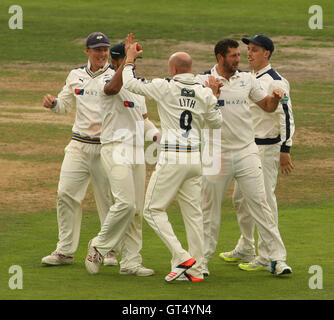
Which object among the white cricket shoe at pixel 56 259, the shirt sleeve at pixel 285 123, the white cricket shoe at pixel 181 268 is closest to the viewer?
the white cricket shoe at pixel 181 268

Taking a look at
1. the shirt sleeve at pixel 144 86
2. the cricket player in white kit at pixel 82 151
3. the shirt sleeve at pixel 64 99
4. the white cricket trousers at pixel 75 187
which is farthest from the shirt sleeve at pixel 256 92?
the shirt sleeve at pixel 64 99

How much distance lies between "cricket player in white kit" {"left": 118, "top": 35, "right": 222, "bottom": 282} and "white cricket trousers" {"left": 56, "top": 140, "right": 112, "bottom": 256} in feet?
3.71

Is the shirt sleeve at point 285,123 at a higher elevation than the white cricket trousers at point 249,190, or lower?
higher

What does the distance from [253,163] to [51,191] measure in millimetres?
6457

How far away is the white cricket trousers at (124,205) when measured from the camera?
972cm

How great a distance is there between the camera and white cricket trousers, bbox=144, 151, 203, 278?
370 inches

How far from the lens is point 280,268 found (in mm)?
9812

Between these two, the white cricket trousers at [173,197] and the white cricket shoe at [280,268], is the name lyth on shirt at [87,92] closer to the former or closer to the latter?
the white cricket trousers at [173,197]

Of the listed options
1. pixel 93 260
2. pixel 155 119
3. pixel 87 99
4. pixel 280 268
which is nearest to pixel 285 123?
pixel 280 268

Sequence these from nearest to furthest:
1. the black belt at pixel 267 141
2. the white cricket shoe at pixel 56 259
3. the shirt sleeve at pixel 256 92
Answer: the shirt sleeve at pixel 256 92
the black belt at pixel 267 141
the white cricket shoe at pixel 56 259

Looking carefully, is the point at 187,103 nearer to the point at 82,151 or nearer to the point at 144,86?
the point at 144,86

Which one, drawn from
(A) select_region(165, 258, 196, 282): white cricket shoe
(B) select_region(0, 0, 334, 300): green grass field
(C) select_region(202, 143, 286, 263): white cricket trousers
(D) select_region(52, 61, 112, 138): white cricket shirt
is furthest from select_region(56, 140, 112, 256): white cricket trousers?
(A) select_region(165, 258, 196, 282): white cricket shoe

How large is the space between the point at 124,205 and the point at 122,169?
1.25ft

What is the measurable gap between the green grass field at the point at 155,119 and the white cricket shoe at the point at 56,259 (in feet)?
0.33
